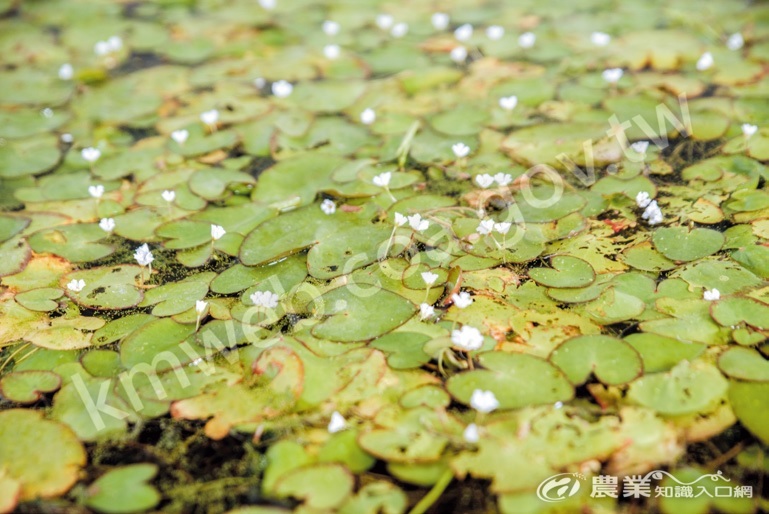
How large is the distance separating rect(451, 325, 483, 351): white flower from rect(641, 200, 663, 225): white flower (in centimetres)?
117

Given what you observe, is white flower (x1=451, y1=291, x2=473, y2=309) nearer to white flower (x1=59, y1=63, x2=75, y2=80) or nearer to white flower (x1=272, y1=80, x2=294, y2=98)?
white flower (x1=272, y1=80, x2=294, y2=98)

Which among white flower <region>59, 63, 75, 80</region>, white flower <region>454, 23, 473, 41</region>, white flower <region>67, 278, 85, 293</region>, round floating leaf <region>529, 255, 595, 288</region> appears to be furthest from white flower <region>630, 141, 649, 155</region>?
white flower <region>59, 63, 75, 80</region>

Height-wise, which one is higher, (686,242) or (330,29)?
(330,29)

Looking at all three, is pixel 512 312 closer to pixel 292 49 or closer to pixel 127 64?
pixel 292 49

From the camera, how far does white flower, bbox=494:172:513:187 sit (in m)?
3.01

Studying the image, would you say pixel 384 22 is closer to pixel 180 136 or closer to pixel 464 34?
pixel 464 34

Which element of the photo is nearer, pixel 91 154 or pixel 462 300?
pixel 462 300

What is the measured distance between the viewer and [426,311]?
7.96 ft

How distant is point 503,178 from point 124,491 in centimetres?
211

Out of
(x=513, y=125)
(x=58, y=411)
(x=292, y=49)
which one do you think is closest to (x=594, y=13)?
(x=513, y=125)

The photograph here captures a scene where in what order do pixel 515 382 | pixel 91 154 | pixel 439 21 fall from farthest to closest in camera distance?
pixel 439 21
pixel 91 154
pixel 515 382

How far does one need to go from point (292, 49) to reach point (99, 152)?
1.74 m

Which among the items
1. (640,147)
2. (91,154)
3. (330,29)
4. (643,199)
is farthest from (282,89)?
(643,199)

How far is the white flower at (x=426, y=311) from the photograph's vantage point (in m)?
2.42
